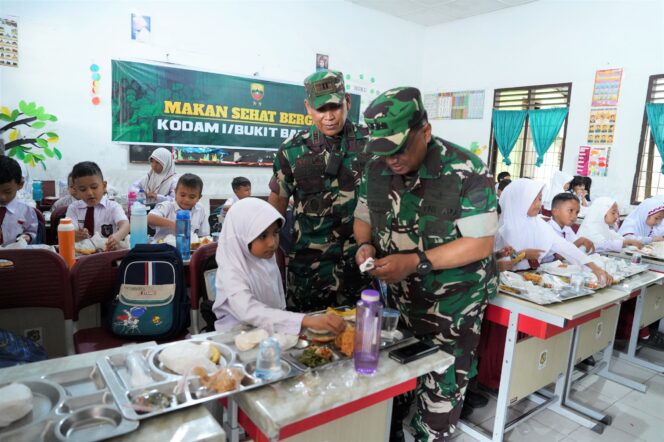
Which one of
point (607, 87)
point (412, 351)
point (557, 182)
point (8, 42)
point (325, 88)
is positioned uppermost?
point (607, 87)

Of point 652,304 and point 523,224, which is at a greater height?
point 523,224

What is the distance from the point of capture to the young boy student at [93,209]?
289cm

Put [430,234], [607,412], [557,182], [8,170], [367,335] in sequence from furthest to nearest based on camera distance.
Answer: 1. [557,182]
2. [8,170]
3. [607,412]
4. [430,234]
5. [367,335]

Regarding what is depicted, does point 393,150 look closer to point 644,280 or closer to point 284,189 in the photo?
point 284,189

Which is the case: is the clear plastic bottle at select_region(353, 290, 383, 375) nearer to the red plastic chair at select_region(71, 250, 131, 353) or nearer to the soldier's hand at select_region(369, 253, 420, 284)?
the soldier's hand at select_region(369, 253, 420, 284)

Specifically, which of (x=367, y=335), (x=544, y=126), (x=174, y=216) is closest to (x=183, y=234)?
(x=174, y=216)

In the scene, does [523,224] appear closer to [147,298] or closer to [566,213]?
[566,213]

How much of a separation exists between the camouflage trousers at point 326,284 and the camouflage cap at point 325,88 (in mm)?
719

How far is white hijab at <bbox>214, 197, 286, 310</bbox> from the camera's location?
1.57m

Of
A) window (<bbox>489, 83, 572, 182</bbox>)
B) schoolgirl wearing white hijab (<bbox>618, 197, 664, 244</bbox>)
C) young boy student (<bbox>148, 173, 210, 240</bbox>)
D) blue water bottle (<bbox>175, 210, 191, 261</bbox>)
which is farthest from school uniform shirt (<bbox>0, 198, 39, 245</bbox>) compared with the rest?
window (<bbox>489, 83, 572, 182</bbox>)

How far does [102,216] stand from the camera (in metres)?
3.03

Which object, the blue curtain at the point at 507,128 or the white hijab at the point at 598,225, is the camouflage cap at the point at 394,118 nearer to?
the white hijab at the point at 598,225

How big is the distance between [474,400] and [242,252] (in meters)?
1.79

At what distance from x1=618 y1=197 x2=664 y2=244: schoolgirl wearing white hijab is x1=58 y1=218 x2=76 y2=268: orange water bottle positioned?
14.4ft
